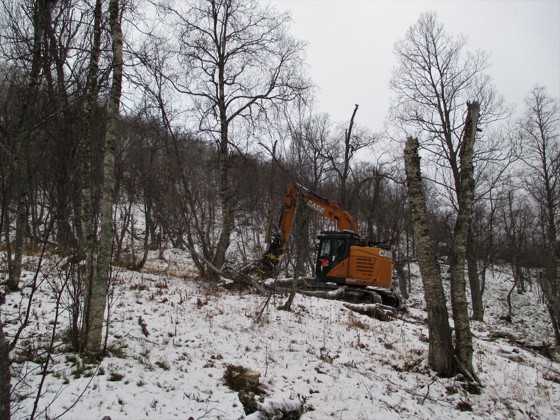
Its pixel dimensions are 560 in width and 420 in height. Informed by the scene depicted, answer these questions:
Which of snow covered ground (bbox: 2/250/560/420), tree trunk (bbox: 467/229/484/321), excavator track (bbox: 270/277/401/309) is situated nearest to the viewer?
snow covered ground (bbox: 2/250/560/420)

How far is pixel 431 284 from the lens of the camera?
6.58m

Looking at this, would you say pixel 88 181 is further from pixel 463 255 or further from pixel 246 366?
pixel 463 255

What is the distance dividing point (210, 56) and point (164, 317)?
9474mm

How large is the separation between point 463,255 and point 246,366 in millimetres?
4109

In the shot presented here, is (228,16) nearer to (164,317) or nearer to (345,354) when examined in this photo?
(164,317)

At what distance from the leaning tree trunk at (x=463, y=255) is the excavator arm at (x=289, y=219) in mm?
6272

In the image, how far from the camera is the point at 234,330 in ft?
24.2

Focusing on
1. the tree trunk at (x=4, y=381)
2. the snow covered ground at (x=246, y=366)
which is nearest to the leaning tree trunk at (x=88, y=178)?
the snow covered ground at (x=246, y=366)

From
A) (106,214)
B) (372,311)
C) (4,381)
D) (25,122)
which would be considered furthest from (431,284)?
(25,122)

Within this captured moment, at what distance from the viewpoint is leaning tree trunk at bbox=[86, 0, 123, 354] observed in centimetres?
498

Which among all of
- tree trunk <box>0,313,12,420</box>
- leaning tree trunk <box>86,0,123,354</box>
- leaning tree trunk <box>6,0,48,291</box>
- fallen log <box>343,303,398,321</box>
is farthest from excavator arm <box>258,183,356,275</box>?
tree trunk <box>0,313,12,420</box>

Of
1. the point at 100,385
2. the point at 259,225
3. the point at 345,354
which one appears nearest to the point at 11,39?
the point at 100,385

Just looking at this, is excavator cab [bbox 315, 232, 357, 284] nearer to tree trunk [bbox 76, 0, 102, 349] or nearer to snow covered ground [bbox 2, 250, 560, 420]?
snow covered ground [bbox 2, 250, 560, 420]

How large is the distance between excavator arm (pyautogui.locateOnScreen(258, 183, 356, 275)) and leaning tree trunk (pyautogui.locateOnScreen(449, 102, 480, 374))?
6.27 metres
